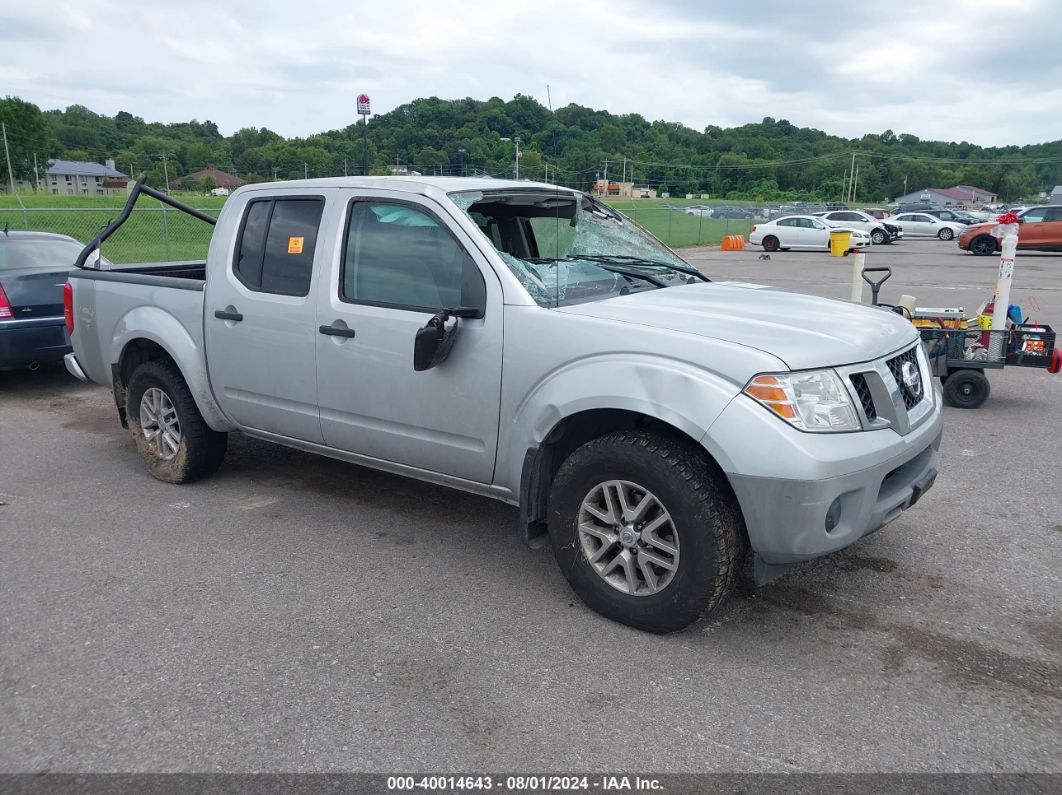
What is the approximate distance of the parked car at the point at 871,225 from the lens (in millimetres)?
36969

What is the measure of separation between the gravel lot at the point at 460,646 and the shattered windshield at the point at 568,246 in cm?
141

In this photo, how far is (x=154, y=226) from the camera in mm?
31484

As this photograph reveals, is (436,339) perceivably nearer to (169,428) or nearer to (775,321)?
(775,321)

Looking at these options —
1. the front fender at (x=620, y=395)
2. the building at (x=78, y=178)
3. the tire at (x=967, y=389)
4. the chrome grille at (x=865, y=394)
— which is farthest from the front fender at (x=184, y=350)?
the building at (x=78, y=178)

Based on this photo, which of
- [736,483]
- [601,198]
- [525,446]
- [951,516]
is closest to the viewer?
[736,483]

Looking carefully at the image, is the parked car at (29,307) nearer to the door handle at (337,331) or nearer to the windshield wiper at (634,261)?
the door handle at (337,331)

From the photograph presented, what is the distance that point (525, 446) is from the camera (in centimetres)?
381

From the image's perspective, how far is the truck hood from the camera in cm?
340

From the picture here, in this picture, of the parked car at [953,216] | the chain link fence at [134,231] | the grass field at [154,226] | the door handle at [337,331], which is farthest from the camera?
the parked car at [953,216]

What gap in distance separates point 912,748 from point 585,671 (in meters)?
1.15

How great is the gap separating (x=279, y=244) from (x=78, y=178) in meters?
108

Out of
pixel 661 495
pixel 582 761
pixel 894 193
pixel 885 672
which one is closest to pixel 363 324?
pixel 661 495

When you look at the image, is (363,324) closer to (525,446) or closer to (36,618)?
(525,446)

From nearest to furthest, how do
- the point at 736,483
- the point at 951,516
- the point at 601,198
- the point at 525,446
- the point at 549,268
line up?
the point at 736,483, the point at 525,446, the point at 549,268, the point at 951,516, the point at 601,198
